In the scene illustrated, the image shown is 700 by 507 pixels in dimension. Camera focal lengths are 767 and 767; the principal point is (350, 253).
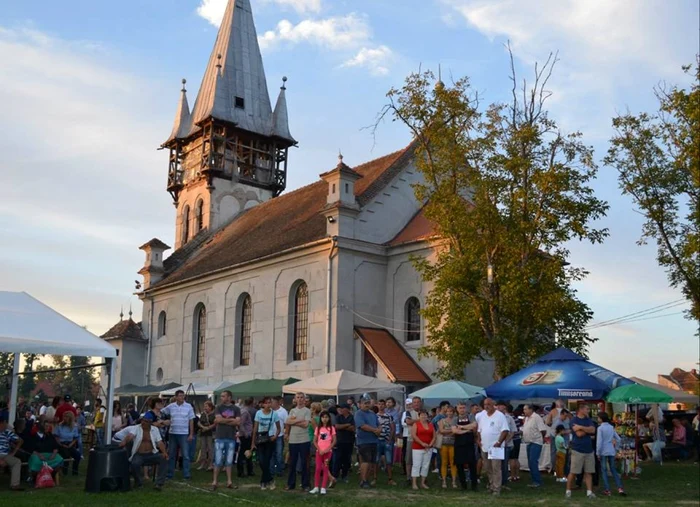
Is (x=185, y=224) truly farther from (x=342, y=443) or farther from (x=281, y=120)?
(x=342, y=443)

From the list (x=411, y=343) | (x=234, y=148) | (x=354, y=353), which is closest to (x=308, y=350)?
(x=354, y=353)

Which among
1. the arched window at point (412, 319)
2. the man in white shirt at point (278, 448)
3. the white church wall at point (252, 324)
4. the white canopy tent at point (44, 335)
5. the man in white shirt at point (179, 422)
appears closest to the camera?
the white canopy tent at point (44, 335)

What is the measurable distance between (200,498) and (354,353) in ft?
57.6

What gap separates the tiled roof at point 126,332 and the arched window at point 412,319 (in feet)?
63.8

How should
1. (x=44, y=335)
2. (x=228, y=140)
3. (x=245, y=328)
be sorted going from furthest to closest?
(x=228, y=140)
(x=245, y=328)
(x=44, y=335)

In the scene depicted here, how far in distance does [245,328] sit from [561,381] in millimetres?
21274

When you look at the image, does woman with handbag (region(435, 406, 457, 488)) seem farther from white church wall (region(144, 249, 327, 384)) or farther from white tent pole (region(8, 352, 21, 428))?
white church wall (region(144, 249, 327, 384))

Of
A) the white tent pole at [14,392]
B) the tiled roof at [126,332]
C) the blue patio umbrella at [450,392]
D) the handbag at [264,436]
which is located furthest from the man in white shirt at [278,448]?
the tiled roof at [126,332]

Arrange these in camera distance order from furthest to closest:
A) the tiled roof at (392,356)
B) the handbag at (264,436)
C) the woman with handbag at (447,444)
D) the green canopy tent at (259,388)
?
the tiled roof at (392,356)
the green canopy tent at (259,388)
the woman with handbag at (447,444)
the handbag at (264,436)

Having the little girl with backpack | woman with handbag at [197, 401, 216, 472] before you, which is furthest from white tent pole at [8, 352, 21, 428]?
the little girl with backpack

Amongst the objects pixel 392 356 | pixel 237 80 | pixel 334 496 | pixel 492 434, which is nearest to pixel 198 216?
pixel 237 80

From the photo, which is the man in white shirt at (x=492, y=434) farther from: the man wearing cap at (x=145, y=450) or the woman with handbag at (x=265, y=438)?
the man wearing cap at (x=145, y=450)

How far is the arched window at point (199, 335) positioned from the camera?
39625mm

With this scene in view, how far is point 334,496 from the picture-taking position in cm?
1384
